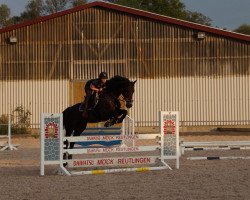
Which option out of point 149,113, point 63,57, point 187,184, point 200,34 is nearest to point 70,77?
point 63,57

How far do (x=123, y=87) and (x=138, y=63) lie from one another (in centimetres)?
1984

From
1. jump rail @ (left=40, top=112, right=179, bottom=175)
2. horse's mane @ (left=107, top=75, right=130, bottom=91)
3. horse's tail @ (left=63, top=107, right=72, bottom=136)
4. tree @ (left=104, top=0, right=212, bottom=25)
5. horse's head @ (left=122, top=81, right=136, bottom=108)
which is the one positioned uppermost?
tree @ (left=104, top=0, right=212, bottom=25)

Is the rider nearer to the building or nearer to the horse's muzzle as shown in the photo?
the horse's muzzle

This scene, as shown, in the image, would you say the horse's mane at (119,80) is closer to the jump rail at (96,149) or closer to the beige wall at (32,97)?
the jump rail at (96,149)

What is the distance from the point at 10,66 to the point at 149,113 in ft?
23.5

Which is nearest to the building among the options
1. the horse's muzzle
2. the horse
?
the horse

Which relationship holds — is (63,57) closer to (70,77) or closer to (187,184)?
(70,77)

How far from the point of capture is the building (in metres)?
33.1


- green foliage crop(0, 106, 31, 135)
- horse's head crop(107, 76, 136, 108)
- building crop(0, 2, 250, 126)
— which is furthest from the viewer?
building crop(0, 2, 250, 126)

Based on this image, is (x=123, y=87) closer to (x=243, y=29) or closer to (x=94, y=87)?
(x=94, y=87)

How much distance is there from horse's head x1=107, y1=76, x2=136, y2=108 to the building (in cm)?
1948

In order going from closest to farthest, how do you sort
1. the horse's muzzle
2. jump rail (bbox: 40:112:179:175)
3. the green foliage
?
jump rail (bbox: 40:112:179:175) → the horse's muzzle → the green foliage

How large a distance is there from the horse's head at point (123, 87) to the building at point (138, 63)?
19.5 m

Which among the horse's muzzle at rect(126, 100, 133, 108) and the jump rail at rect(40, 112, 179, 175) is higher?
the horse's muzzle at rect(126, 100, 133, 108)
